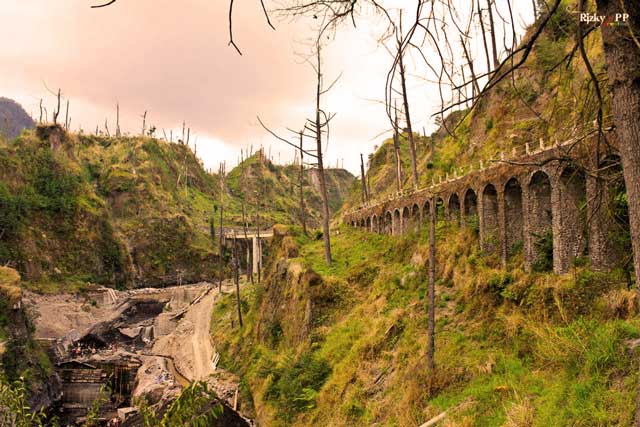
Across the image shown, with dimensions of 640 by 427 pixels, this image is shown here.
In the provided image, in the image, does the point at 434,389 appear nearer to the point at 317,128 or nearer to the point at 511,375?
the point at 511,375

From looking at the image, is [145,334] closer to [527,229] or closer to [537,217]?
[527,229]

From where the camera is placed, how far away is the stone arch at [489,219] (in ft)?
52.1

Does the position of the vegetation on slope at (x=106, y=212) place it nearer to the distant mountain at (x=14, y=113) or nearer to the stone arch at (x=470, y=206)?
the stone arch at (x=470, y=206)

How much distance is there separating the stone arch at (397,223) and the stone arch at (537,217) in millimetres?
11745

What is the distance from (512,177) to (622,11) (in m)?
12.5

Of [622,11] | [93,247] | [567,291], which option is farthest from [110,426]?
[93,247]

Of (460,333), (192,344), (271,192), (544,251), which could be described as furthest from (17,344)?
(271,192)

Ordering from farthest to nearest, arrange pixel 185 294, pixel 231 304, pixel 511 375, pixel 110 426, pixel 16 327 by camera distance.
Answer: pixel 185 294 → pixel 231 304 → pixel 16 327 → pixel 110 426 → pixel 511 375

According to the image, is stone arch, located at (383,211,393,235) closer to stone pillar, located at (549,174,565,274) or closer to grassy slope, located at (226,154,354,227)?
stone pillar, located at (549,174,565,274)

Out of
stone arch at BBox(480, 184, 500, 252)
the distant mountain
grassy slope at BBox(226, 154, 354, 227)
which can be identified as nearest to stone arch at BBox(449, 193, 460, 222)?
stone arch at BBox(480, 184, 500, 252)

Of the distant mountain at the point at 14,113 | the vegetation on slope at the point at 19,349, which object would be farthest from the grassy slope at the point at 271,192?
the distant mountain at the point at 14,113

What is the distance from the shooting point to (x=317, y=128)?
26.1m

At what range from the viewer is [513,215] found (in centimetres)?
1508

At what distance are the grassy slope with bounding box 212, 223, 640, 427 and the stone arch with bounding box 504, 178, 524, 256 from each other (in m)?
0.92
